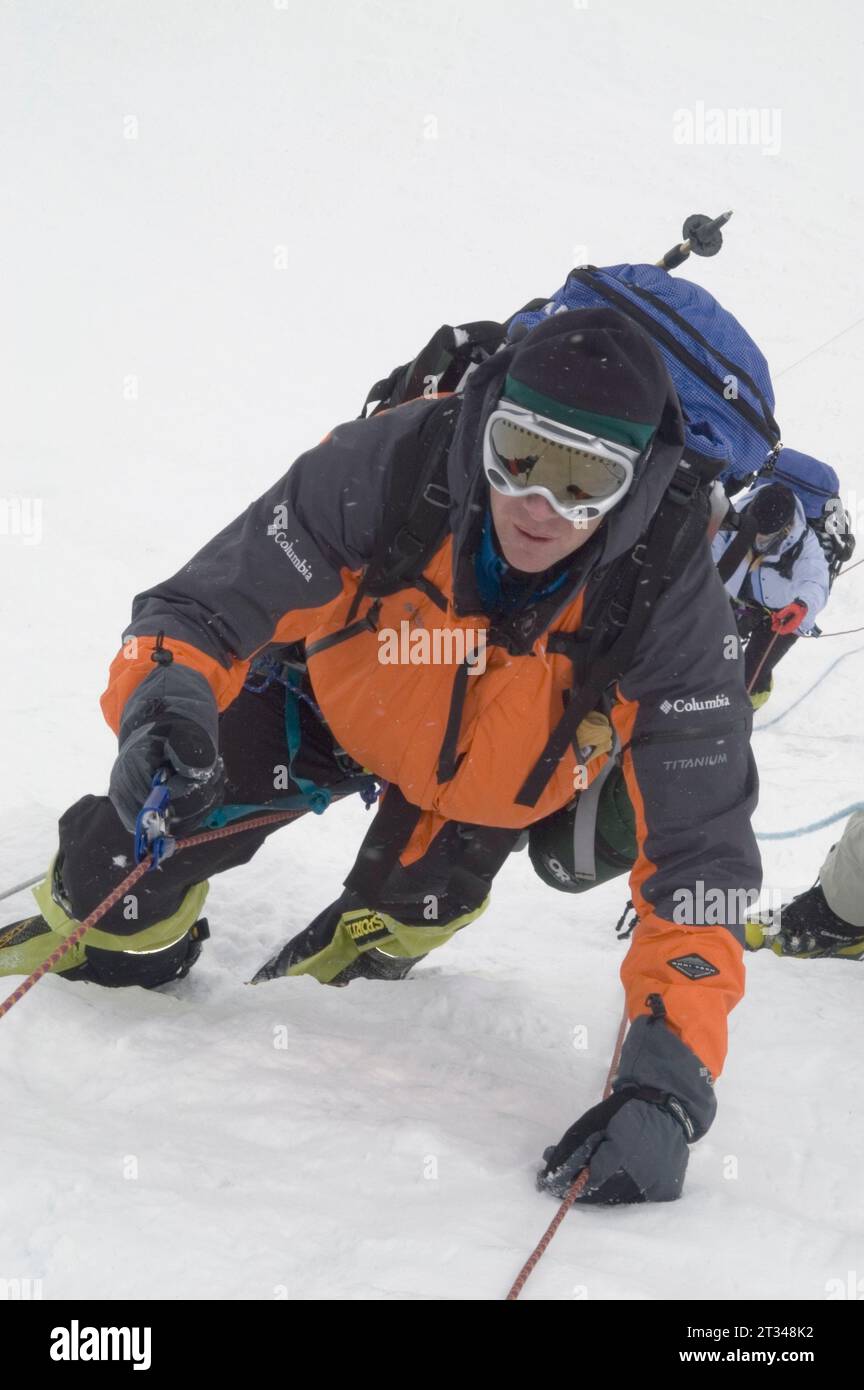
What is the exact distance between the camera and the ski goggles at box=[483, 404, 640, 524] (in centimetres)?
249

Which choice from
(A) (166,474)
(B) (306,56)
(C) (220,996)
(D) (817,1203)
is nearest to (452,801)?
(C) (220,996)

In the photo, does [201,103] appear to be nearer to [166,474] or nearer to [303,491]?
[166,474]

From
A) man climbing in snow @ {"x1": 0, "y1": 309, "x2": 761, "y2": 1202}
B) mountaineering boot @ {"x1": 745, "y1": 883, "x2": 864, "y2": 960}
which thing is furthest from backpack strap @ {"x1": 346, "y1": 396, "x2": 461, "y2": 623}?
mountaineering boot @ {"x1": 745, "y1": 883, "x2": 864, "y2": 960}

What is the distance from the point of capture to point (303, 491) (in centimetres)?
277

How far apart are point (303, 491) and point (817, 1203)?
6.59ft

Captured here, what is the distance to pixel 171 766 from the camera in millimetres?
2416

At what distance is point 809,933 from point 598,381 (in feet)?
8.56

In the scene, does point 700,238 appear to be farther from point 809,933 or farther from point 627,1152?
point 627,1152

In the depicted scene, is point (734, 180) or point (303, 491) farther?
point (734, 180)

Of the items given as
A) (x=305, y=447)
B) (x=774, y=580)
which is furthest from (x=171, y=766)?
(x=305, y=447)

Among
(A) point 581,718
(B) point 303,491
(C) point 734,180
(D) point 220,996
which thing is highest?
(C) point 734,180
